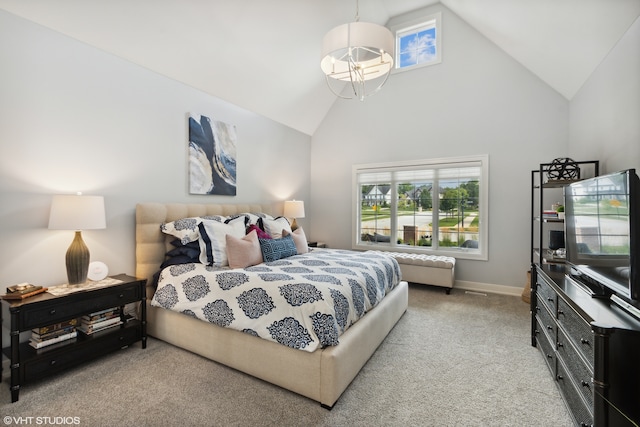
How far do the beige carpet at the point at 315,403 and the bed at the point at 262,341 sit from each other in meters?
0.08

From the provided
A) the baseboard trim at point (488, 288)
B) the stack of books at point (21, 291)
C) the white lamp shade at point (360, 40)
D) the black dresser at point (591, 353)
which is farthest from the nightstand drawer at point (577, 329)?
the stack of books at point (21, 291)

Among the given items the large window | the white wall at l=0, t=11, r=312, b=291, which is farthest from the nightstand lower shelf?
the large window

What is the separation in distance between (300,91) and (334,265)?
3.10 m

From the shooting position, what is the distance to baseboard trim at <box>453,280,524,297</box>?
13.4 ft

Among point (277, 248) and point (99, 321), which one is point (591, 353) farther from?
point (99, 321)

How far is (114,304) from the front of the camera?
7.83ft

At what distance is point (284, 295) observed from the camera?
6.59 ft

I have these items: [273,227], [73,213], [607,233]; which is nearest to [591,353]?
[607,233]

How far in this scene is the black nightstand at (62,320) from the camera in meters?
1.89

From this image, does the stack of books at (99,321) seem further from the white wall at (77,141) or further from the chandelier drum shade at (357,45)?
the chandelier drum shade at (357,45)

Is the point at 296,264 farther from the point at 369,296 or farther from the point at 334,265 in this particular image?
the point at 369,296

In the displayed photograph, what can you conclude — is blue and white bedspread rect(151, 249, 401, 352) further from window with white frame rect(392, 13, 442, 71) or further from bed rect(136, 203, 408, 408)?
window with white frame rect(392, 13, 442, 71)

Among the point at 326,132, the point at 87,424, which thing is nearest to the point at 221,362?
the point at 87,424

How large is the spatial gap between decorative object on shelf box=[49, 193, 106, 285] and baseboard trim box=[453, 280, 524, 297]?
14.6 feet
